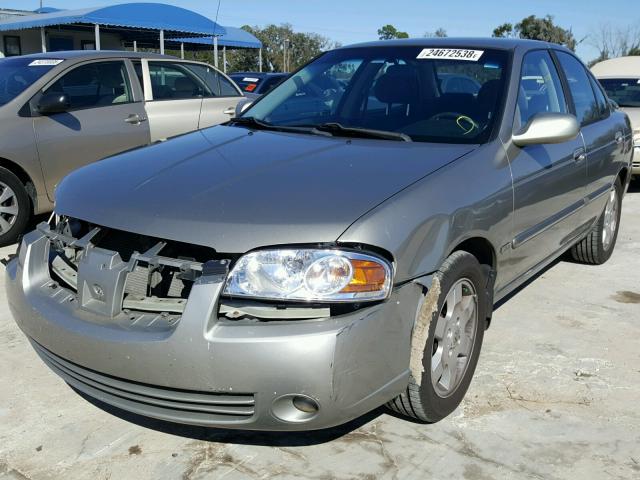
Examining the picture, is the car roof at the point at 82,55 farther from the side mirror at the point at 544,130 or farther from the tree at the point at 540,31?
the tree at the point at 540,31

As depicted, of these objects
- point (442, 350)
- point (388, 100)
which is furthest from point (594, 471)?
point (388, 100)

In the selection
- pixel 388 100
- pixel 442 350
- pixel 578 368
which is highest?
pixel 388 100

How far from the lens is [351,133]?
11.0 feet

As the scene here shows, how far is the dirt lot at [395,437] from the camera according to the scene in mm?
2537

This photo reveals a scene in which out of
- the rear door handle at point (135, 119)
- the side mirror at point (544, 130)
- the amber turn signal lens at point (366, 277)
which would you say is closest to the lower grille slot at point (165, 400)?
the amber turn signal lens at point (366, 277)

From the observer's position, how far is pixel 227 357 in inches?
86.0

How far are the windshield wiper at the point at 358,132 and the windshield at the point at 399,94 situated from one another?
1 cm

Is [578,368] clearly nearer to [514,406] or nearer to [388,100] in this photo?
[514,406]

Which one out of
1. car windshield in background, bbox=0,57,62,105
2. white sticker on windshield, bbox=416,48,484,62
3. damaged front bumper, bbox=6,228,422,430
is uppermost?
white sticker on windshield, bbox=416,48,484,62

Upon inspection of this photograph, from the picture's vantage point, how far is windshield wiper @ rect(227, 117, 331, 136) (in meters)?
3.48

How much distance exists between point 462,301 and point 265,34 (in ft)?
174

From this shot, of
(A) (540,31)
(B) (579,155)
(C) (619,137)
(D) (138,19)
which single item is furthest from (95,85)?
(A) (540,31)

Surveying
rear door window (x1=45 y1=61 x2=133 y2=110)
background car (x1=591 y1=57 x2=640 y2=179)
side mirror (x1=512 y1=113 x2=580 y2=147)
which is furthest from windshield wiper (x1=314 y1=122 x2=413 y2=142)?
background car (x1=591 y1=57 x2=640 y2=179)

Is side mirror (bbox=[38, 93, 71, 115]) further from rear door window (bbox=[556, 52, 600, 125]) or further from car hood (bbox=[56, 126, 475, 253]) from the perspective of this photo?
rear door window (bbox=[556, 52, 600, 125])
